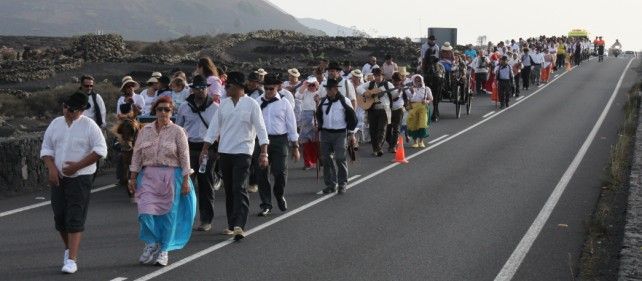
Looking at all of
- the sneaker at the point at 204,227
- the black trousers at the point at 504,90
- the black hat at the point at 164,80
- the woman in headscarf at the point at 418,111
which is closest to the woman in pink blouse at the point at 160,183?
the sneaker at the point at 204,227

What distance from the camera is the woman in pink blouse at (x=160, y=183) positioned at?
967 centimetres

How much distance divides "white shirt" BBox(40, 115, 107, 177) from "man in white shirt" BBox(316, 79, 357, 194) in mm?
5726

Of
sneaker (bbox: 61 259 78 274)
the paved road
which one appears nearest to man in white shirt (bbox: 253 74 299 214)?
the paved road

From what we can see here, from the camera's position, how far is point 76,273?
918 cm

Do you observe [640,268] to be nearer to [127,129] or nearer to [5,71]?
[127,129]

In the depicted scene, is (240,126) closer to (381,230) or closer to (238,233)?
(238,233)

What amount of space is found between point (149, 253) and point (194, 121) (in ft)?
8.99

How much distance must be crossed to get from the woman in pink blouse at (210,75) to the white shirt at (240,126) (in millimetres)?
1734

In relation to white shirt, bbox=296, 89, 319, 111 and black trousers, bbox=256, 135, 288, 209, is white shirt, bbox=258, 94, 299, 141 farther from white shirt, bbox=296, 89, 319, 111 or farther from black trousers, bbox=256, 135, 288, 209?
white shirt, bbox=296, 89, 319, 111

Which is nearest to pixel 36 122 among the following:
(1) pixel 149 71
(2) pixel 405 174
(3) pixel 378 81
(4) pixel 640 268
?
(3) pixel 378 81

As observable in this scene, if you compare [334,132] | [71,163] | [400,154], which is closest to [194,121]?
[71,163]

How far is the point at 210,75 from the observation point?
1302 centimetres

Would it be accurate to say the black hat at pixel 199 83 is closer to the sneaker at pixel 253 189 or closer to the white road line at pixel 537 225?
the sneaker at pixel 253 189

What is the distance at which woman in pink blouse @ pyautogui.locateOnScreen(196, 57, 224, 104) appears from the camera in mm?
12867
